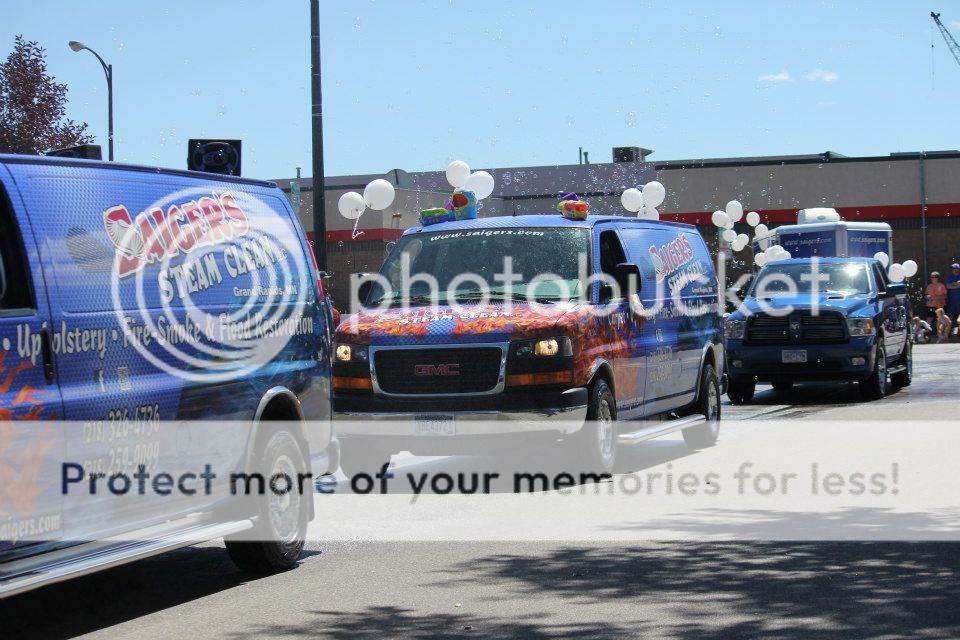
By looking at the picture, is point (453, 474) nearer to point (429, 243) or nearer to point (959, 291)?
point (429, 243)

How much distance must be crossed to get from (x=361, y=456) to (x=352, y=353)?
0.83 meters

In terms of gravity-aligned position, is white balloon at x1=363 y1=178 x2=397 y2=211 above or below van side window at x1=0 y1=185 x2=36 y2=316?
above

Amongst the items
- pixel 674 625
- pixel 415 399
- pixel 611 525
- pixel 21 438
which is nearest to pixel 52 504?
pixel 21 438

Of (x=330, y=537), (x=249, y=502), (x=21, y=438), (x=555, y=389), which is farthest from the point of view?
(x=555, y=389)

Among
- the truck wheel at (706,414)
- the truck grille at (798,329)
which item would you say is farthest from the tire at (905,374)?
the truck wheel at (706,414)

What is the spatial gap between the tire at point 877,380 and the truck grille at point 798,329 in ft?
2.19

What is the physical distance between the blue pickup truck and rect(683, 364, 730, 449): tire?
4.44 meters

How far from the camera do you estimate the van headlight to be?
10547 mm

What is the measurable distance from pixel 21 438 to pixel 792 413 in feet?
42.7

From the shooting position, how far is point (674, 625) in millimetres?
6027

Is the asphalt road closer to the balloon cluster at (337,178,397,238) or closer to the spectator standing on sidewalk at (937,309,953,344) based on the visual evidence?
the balloon cluster at (337,178,397,238)

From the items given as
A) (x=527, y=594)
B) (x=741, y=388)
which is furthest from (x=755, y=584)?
(x=741, y=388)

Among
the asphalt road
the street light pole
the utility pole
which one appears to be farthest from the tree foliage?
the asphalt road

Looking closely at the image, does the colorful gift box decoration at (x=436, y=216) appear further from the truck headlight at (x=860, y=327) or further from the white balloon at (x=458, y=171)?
the white balloon at (x=458, y=171)
